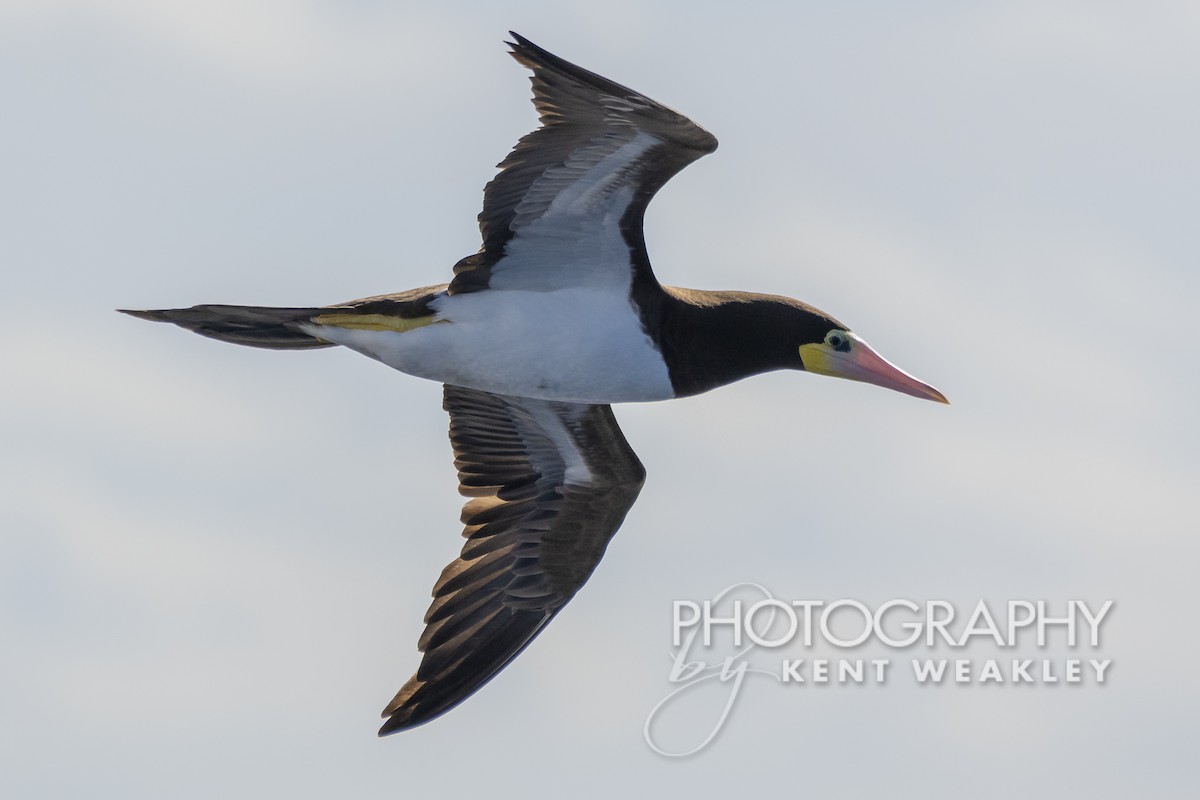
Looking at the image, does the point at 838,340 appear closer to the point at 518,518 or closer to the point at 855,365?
the point at 855,365

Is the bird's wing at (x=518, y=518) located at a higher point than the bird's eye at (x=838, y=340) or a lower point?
lower

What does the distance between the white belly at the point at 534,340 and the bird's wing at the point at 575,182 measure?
0.15 meters

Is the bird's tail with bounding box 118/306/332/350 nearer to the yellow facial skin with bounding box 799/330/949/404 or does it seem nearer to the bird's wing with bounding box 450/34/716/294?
the bird's wing with bounding box 450/34/716/294

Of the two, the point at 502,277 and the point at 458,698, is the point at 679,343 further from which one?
the point at 458,698

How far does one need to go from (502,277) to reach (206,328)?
2.03 metres

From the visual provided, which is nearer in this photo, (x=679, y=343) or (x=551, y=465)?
(x=679, y=343)

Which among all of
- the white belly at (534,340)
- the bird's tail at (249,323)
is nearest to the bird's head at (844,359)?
the white belly at (534,340)

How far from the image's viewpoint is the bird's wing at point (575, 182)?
12266 mm

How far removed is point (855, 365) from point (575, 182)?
2.60 meters

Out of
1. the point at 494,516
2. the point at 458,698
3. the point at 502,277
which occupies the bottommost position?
the point at 458,698

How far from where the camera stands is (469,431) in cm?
1591

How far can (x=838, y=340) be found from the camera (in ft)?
46.2

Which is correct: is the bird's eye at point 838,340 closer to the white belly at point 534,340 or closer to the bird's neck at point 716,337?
the bird's neck at point 716,337

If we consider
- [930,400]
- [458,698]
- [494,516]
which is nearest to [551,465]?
[494,516]
